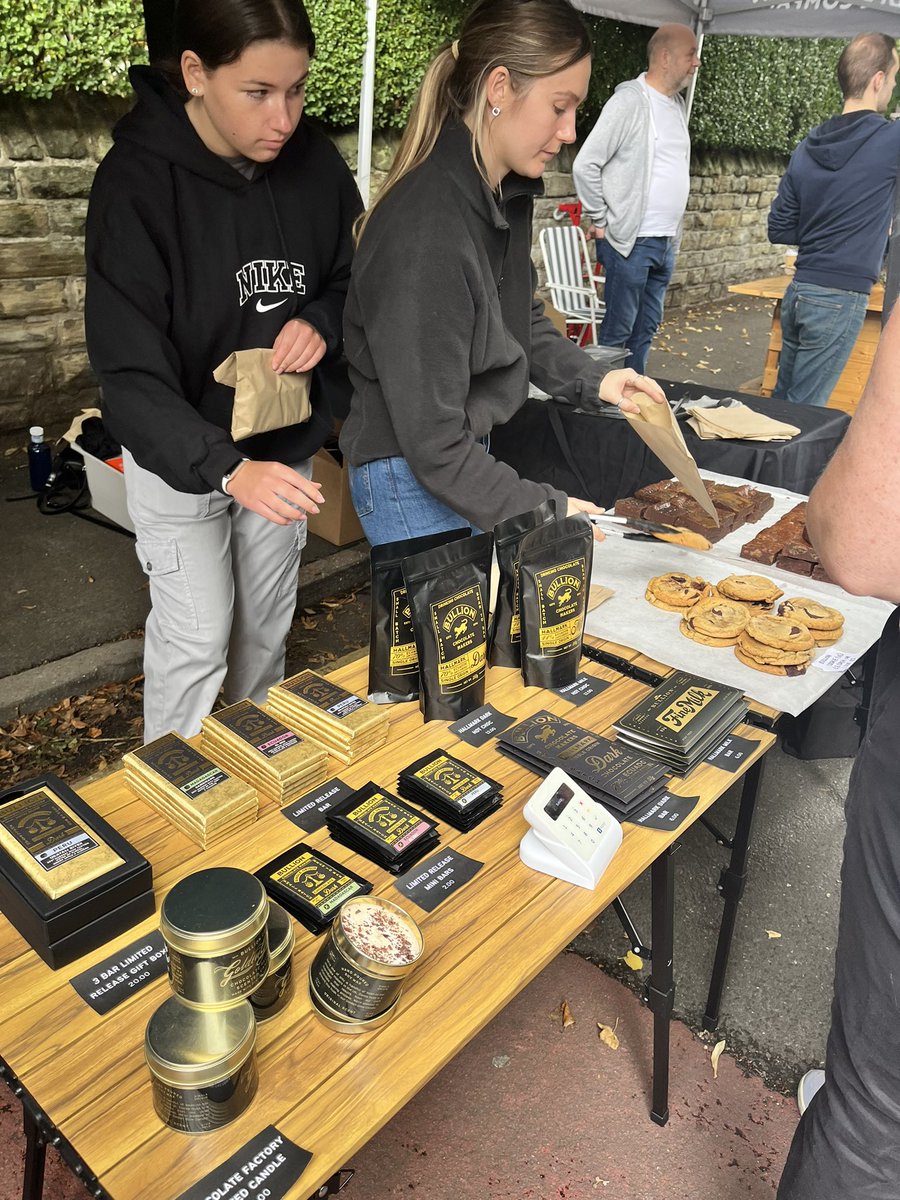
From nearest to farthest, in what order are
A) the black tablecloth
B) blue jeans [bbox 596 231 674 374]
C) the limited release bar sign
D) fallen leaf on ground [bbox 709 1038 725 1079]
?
the limited release bar sign, fallen leaf on ground [bbox 709 1038 725 1079], the black tablecloth, blue jeans [bbox 596 231 674 374]

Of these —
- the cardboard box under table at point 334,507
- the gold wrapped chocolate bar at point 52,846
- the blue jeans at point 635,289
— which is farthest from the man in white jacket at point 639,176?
the gold wrapped chocolate bar at point 52,846

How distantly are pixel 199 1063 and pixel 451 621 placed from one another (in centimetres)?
88

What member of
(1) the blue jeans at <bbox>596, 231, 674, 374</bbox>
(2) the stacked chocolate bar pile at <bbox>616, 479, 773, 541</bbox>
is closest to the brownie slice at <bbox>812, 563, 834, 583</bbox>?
(2) the stacked chocolate bar pile at <bbox>616, 479, 773, 541</bbox>

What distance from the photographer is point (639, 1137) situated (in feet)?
6.57

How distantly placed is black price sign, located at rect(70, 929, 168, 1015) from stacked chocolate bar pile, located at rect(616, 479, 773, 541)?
78.9 inches

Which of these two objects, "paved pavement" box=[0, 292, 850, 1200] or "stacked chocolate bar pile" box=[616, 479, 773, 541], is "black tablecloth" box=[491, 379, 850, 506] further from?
"paved pavement" box=[0, 292, 850, 1200]

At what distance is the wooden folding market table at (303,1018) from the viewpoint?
993 mm

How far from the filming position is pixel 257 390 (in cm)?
209

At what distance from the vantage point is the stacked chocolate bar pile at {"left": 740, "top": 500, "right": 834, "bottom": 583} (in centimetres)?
260

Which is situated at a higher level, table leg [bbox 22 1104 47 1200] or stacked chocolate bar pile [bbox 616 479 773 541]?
stacked chocolate bar pile [bbox 616 479 773 541]

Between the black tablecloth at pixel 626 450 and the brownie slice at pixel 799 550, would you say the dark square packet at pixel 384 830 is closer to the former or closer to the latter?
the brownie slice at pixel 799 550

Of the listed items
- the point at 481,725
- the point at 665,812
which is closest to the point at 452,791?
the point at 481,725

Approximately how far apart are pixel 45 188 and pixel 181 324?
3152 mm

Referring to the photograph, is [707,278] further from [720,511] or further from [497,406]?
[497,406]
